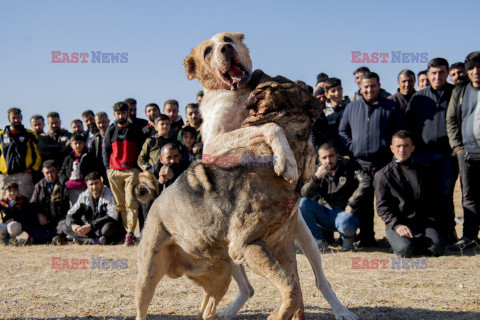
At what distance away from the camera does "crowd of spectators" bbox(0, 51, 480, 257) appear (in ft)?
23.3

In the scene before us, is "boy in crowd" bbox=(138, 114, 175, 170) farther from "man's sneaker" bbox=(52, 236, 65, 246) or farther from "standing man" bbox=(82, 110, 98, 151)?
"man's sneaker" bbox=(52, 236, 65, 246)

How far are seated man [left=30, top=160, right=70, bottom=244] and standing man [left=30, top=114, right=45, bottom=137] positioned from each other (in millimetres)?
1108

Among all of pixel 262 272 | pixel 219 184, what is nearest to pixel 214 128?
pixel 219 184

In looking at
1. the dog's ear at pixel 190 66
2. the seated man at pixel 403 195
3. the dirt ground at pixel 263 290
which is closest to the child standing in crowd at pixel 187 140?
the dirt ground at pixel 263 290

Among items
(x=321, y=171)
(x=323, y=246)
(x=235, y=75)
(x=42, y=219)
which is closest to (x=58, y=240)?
(x=42, y=219)

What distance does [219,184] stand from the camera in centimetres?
311

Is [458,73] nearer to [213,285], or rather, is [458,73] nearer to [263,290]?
[263,290]

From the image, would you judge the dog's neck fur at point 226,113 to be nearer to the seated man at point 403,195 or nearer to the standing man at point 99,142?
the seated man at point 403,195

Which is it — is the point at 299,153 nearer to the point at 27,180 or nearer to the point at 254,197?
the point at 254,197

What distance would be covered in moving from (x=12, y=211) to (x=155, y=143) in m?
3.44

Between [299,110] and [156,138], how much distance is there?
219 inches

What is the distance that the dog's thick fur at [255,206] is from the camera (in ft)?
9.61

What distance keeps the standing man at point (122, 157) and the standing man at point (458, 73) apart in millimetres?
5487

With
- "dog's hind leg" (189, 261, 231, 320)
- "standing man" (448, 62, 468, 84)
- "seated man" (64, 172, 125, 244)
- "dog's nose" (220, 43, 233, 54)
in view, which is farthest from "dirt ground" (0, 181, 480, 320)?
"standing man" (448, 62, 468, 84)
